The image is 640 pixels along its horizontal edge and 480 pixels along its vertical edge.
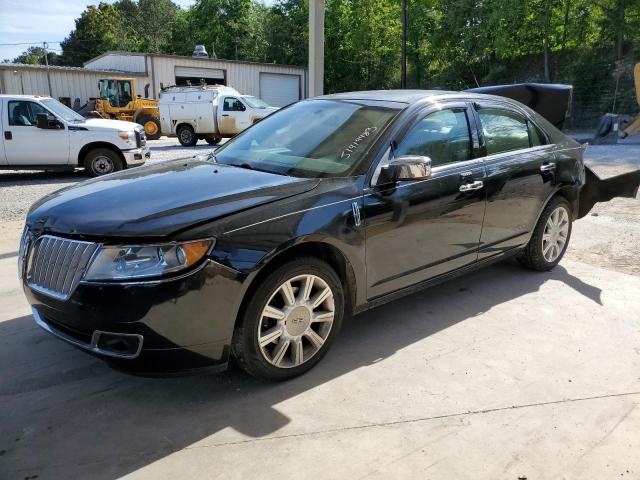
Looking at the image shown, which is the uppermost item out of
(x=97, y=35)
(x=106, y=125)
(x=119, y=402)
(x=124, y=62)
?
(x=97, y=35)

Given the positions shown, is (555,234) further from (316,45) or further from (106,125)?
(106,125)

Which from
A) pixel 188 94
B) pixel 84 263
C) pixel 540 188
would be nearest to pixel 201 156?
pixel 84 263

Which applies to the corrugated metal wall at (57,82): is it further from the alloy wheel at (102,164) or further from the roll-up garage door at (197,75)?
the alloy wheel at (102,164)

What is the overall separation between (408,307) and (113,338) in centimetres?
237

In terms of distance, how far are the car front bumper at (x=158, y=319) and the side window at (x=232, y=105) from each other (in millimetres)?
17899

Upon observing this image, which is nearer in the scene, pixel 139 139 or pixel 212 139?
pixel 139 139

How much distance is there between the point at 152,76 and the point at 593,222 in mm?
32250

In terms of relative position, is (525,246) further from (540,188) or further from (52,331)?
(52,331)

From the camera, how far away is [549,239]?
501cm

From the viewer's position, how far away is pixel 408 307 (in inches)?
170

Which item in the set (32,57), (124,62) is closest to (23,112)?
(124,62)

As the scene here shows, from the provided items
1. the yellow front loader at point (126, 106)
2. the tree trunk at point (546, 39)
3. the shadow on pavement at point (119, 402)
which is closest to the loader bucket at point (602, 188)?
the shadow on pavement at point (119, 402)

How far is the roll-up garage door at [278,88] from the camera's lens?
38.5m

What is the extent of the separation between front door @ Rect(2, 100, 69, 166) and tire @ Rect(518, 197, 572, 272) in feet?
30.7
